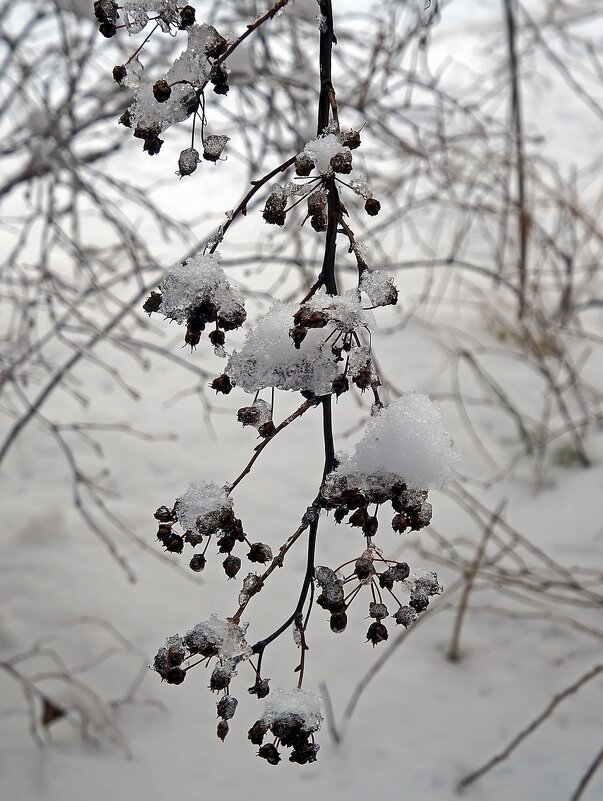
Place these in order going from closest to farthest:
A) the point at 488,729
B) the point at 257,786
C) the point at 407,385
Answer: the point at 257,786 → the point at 488,729 → the point at 407,385

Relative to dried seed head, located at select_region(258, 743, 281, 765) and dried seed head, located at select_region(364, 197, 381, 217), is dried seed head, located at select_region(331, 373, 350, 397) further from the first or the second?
dried seed head, located at select_region(258, 743, 281, 765)

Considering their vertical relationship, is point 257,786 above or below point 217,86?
below

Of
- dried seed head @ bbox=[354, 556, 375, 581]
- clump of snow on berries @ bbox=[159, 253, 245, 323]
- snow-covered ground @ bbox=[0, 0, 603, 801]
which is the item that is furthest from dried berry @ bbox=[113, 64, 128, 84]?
snow-covered ground @ bbox=[0, 0, 603, 801]

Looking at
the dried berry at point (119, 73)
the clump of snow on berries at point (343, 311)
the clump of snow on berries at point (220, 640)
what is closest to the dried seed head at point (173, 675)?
the clump of snow on berries at point (220, 640)

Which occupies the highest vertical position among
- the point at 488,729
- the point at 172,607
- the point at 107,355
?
the point at 107,355

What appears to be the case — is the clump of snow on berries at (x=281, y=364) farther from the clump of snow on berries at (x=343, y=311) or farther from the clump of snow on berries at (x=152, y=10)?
the clump of snow on berries at (x=152, y=10)

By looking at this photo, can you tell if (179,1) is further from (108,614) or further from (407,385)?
(407,385)

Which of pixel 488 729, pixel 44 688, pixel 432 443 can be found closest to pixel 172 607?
pixel 44 688
